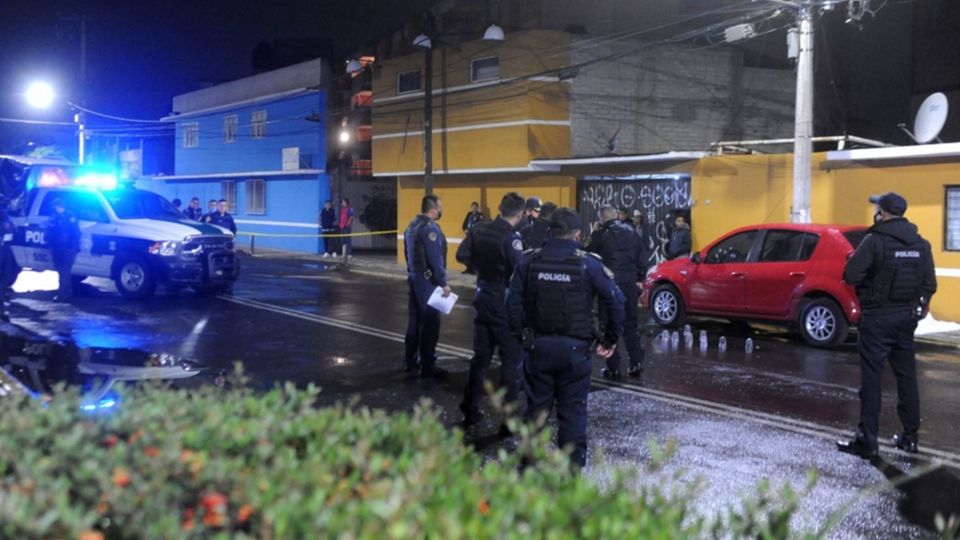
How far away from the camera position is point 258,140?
37.1 meters

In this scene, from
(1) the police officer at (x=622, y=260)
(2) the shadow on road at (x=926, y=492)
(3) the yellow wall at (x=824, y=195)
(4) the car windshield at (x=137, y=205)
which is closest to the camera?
(2) the shadow on road at (x=926, y=492)

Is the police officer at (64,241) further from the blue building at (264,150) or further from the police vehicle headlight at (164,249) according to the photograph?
the blue building at (264,150)

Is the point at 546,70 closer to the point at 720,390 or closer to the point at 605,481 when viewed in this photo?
the point at 720,390

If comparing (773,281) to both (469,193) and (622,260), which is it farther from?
(469,193)

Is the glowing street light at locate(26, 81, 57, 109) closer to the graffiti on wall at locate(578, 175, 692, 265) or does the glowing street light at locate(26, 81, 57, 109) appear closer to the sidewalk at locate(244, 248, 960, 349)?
the sidewalk at locate(244, 248, 960, 349)

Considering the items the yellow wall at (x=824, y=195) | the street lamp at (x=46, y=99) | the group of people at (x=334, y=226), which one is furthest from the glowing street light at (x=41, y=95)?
the yellow wall at (x=824, y=195)

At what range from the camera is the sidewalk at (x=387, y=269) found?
13547 millimetres

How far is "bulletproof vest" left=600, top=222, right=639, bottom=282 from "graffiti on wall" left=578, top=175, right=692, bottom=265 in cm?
1010

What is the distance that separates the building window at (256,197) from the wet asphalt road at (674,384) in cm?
2020

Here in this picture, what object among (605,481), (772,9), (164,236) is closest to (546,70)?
(772,9)

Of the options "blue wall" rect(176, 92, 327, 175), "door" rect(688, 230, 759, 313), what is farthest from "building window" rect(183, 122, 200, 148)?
"door" rect(688, 230, 759, 313)

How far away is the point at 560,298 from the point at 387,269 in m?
19.7

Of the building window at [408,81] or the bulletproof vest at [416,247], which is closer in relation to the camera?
the bulletproof vest at [416,247]

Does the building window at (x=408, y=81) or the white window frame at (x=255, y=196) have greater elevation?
the building window at (x=408, y=81)
